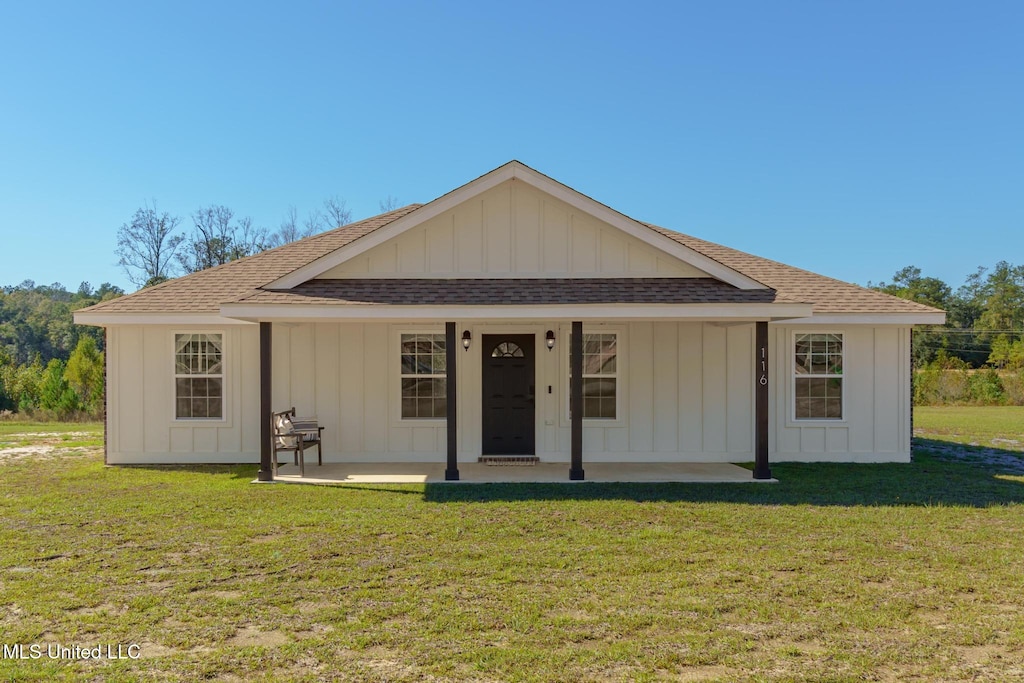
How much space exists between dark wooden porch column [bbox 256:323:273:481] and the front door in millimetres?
3657

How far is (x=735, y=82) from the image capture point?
24.7m

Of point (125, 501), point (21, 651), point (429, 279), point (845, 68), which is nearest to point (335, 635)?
point (21, 651)

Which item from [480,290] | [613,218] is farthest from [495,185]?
[613,218]

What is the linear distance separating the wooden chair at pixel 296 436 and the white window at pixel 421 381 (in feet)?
5.05

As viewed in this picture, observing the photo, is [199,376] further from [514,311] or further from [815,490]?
[815,490]

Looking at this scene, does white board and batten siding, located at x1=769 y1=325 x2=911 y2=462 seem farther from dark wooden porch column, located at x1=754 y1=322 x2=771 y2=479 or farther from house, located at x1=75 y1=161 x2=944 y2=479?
dark wooden porch column, located at x1=754 y1=322 x2=771 y2=479

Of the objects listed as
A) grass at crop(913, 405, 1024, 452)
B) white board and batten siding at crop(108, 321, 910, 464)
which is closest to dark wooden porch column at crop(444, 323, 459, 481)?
white board and batten siding at crop(108, 321, 910, 464)

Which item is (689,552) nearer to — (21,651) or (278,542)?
(278,542)

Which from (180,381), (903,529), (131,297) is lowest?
(903,529)

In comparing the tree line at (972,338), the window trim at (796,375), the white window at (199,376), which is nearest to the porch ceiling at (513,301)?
the window trim at (796,375)

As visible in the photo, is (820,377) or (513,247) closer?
(513,247)

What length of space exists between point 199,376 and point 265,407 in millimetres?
2559

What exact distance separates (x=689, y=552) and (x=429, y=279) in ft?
21.5

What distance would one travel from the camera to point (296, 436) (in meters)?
10.6
